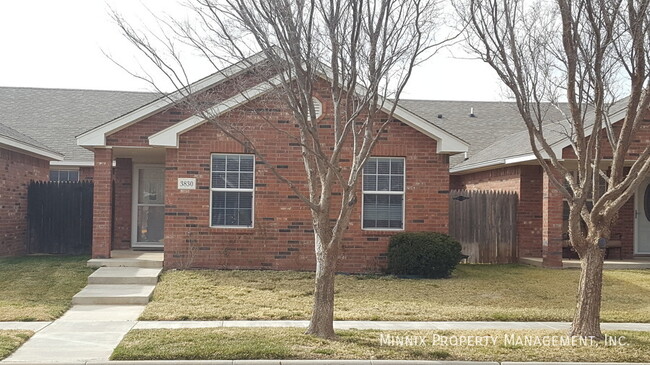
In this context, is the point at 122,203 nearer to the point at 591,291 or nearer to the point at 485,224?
the point at 485,224

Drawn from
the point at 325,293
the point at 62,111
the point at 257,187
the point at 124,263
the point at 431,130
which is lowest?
the point at 124,263

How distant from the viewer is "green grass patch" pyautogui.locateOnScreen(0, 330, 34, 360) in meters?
7.99

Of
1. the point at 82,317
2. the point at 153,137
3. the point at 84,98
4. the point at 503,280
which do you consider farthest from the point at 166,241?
the point at 84,98

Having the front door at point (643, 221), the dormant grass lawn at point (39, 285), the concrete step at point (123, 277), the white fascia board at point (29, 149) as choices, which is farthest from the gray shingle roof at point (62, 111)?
the front door at point (643, 221)

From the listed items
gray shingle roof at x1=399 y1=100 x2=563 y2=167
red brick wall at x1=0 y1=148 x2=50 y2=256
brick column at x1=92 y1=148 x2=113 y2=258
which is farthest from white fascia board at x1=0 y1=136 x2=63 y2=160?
gray shingle roof at x1=399 y1=100 x2=563 y2=167

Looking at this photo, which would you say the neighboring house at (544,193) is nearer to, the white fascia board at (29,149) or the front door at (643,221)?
the front door at (643,221)

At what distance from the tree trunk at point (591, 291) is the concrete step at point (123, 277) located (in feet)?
26.1

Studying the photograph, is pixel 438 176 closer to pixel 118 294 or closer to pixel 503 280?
pixel 503 280

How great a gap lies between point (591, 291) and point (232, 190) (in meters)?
8.36

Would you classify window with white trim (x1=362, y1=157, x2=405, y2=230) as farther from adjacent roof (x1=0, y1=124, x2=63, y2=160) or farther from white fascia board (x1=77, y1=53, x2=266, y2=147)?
adjacent roof (x1=0, y1=124, x2=63, y2=160)

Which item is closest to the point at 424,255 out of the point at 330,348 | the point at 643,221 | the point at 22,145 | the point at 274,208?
the point at 274,208

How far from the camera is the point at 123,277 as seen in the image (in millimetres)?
13055

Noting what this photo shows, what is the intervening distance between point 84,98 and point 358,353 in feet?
63.4

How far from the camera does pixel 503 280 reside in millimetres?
14406
